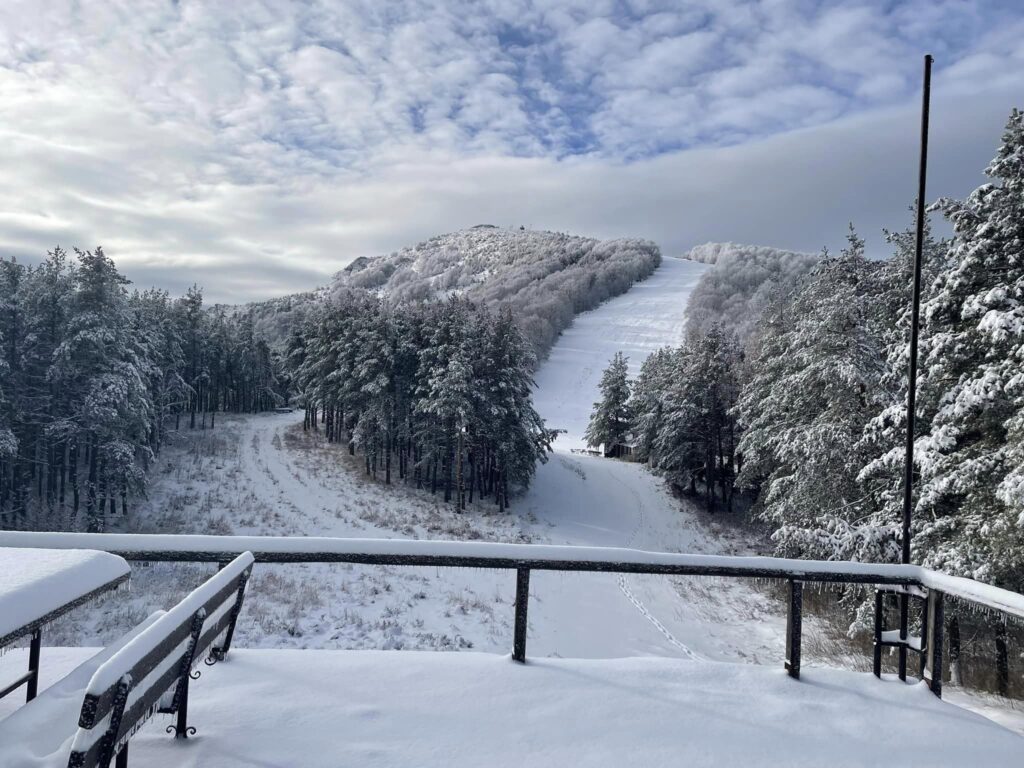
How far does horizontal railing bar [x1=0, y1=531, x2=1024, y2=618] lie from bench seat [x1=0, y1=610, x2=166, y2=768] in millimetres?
1542

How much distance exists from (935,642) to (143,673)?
5690 millimetres

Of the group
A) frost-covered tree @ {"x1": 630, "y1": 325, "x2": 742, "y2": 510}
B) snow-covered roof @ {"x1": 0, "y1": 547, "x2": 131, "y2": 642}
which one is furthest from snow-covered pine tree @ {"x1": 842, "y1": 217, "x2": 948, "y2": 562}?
frost-covered tree @ {"x1": 630, "y1": 325, "x2": 742, "y2": 510}

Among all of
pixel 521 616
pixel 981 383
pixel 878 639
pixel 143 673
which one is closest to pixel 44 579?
pixel 143 673

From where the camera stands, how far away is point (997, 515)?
35.3 ft

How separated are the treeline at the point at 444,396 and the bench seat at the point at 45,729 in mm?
27677

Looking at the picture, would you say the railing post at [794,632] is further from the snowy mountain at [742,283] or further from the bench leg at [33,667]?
the snowy mountain at [742,283]

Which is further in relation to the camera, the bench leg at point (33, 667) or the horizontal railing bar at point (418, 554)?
the horizontal railing bar at point (418, 554)

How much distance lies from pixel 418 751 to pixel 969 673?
14208 mm

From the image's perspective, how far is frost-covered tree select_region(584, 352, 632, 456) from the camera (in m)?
49.9

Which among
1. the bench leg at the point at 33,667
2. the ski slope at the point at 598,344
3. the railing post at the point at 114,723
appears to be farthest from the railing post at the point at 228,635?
the ski slope at the point at 598,344

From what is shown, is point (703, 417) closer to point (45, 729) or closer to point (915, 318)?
point (915, 318)

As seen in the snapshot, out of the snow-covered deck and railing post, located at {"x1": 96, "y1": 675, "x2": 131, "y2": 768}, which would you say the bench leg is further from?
railing post, located at {"x1": 96, "y1": 675, "x2": 131, "y2": 768}

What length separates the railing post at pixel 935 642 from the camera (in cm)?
489

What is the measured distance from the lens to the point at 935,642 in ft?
16.2
